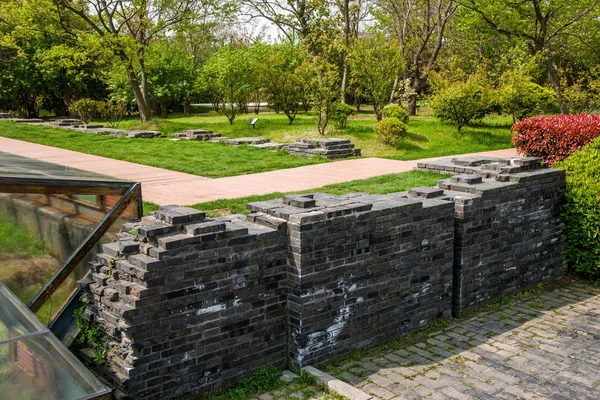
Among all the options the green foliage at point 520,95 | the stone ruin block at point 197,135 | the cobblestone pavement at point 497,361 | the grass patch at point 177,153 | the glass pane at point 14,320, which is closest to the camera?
the glass pane at point 14,320

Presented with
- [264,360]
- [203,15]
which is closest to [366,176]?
[264,360]

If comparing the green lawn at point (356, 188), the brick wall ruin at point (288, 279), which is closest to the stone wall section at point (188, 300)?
the brick wall ruin at point (288, 279)

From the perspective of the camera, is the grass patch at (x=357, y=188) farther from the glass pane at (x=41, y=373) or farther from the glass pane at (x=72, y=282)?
the glass pane at (x=41, y=373)

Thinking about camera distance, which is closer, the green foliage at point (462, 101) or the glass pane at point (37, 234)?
the glass pane at point (37, 234)

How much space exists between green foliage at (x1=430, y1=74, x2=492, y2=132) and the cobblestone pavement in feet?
36.2

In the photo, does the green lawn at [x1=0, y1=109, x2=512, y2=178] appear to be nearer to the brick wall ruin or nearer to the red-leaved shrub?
the red-leaved shrub

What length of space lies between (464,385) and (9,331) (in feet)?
11.3

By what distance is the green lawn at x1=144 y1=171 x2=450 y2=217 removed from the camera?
7.73 m

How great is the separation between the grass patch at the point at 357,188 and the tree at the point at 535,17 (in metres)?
12.7

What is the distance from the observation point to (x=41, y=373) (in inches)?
135

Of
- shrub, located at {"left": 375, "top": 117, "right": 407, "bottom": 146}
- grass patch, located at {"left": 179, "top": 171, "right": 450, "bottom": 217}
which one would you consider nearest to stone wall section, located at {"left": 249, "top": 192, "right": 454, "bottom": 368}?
grass patch, located at {"left": 179, "top": 171, "right": 450, "bottom": 217}

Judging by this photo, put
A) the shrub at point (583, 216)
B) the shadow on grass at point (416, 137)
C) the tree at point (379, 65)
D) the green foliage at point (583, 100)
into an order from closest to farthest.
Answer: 1. the shrub at point (583, 216)
2. the shadow on grass at point (416, 137)
3. the green foliage at point (583, 100)
4. the tree at point (379, 65)

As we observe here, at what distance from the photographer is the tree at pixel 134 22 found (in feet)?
60.6

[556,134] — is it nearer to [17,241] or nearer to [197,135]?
[17,241]
